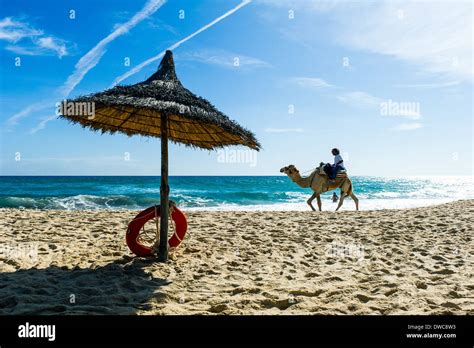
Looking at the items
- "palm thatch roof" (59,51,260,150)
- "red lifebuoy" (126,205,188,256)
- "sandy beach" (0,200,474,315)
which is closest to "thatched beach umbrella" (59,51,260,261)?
"palm thatch roof" (59,51,260,150)

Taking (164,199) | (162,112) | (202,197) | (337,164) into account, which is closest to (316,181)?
(337,164)

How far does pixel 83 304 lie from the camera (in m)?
3.61

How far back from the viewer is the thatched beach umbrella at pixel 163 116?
445cm

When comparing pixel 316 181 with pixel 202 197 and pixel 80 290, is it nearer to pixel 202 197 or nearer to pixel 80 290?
pixel 80 290

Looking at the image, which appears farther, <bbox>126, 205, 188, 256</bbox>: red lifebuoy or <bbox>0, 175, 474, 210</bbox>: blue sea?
<bbox>0, 175, 474, 210</bbox>: blue sea

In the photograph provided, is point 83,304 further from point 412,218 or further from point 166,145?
point 412,218

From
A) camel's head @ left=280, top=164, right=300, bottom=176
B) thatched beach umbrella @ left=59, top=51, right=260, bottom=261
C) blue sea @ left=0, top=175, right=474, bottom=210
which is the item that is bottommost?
blue sea @ left=0, top=175, right=474, bottom=210

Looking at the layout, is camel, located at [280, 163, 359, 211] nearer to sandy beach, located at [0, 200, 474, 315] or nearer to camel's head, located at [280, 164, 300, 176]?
camel's head, located at [280, 164, 300, 176]

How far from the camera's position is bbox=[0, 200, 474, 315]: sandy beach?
3.67m

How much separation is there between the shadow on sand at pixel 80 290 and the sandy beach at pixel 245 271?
0.01 meters

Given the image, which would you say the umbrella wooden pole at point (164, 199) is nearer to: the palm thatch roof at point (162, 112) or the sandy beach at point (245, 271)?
the sandy beach at point (245, 271)

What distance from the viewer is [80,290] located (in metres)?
3.97

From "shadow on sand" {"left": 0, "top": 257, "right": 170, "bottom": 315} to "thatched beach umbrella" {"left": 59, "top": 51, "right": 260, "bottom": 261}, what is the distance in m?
0.90
